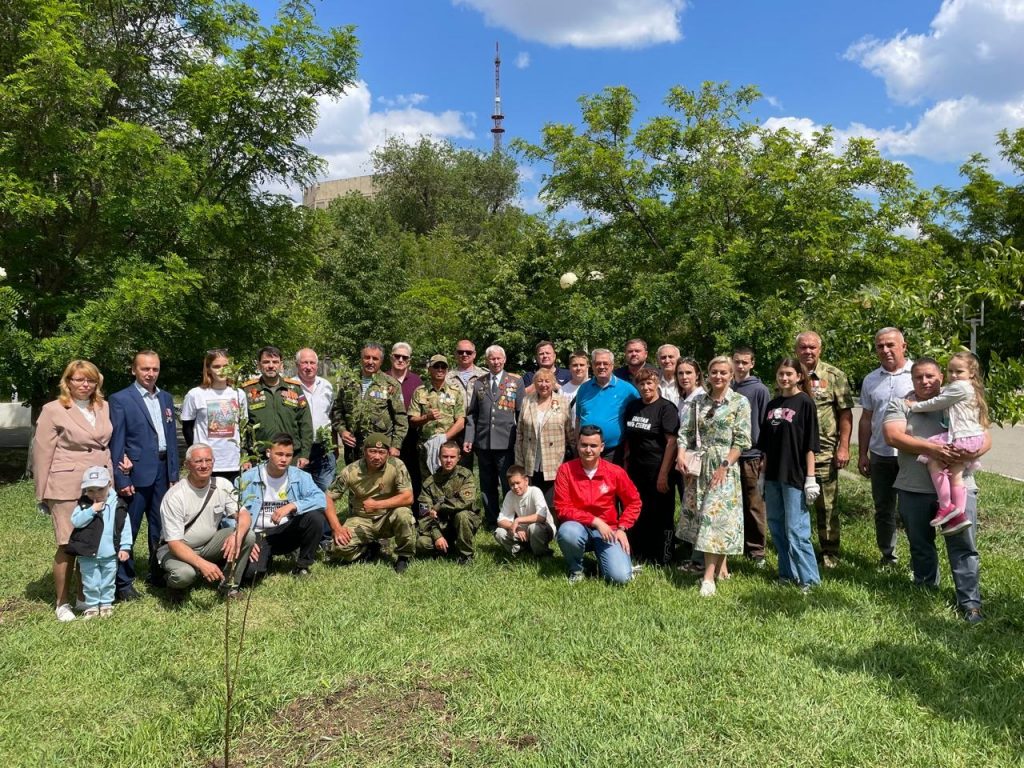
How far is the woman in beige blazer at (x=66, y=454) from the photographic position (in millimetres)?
4633

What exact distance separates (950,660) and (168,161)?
34.2 ft

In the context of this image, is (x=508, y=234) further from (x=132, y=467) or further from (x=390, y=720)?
(x=390, y=720)

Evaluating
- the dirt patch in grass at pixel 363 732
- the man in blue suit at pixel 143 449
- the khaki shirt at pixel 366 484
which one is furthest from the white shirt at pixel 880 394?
the man in blue suit at pixel 143 449

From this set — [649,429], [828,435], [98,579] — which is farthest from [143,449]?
[828,435]

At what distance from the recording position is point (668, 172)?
917cm

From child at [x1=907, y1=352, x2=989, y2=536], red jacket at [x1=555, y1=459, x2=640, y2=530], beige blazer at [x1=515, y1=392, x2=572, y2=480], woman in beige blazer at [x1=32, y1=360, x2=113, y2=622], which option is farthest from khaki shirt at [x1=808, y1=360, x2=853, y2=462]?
woman in beige blazer at [x1=32, y1=360, x2=113, y2=622]

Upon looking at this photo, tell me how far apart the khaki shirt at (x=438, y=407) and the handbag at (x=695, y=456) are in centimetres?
244

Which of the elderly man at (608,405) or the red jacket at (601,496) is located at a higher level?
the elderly man at (608,405)

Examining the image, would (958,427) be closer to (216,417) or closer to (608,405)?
(608,405)

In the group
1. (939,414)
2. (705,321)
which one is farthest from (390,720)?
(705,321)

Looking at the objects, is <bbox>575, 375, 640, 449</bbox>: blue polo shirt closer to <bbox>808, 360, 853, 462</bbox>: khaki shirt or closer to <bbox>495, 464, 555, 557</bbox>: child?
<bbox>495, 464, 555, 557</bbox>: child

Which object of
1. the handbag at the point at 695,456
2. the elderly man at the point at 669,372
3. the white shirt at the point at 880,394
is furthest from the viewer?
the elderly man at the point at 669,372

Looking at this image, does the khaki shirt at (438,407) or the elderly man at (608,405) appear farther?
the khaki shirt at (438,407)

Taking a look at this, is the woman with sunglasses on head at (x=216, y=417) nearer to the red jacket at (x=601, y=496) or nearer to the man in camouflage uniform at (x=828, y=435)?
the red jacket at (x=601, y=496)
